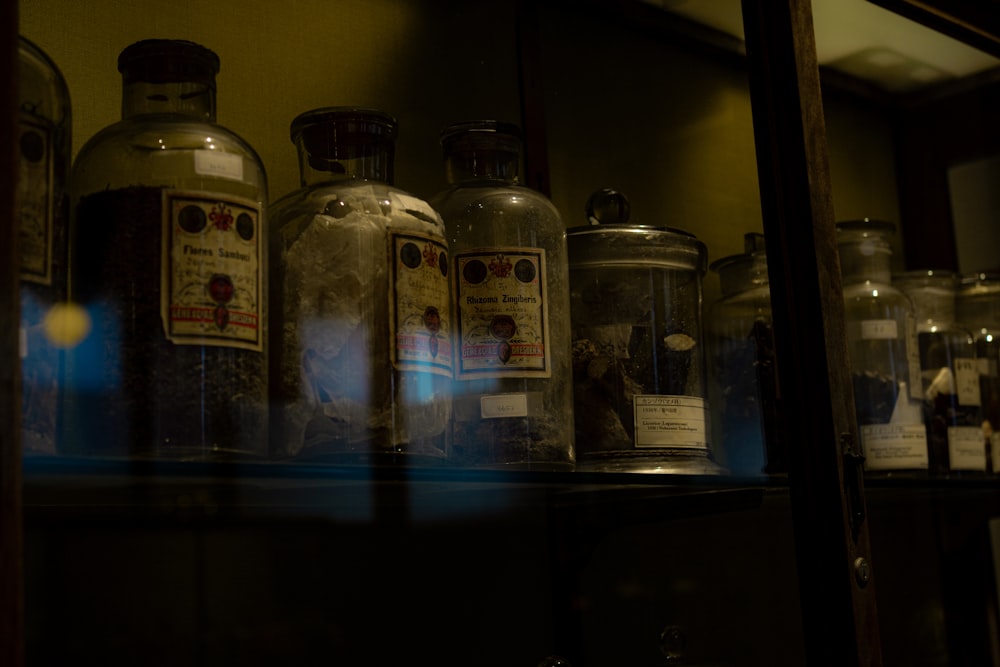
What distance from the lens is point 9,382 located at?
597mm

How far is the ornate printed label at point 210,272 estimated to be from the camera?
78 cm

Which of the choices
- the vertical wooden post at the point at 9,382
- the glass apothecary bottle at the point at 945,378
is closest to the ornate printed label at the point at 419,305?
the vertical wooden post at the point at 9,382

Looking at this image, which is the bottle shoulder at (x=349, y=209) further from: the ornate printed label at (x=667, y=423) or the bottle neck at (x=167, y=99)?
the ornate printed label at (x=667, y=423)

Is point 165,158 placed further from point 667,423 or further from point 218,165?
point 667,423

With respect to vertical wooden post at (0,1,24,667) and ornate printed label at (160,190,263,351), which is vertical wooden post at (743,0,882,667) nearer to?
ornate printed label at (160,190,263,351)

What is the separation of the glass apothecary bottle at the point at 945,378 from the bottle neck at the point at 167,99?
0.94 meters

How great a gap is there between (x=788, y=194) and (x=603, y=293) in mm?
207

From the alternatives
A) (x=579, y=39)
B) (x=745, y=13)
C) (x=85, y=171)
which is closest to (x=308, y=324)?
(x=85, y=171)

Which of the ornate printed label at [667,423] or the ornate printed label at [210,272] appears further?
the ornate printed label at [667,423]

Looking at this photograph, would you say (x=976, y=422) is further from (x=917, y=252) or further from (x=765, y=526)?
(x=917, y=252)

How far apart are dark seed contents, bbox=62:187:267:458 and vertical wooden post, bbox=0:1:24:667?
16 cm

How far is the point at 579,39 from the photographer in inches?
57.5

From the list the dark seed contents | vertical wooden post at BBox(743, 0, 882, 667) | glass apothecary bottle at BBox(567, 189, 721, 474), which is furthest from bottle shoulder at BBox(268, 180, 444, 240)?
A: vertical wooden post at BBox(743, 0, 882, 667)

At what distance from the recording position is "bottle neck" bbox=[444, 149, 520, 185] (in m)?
1.12
